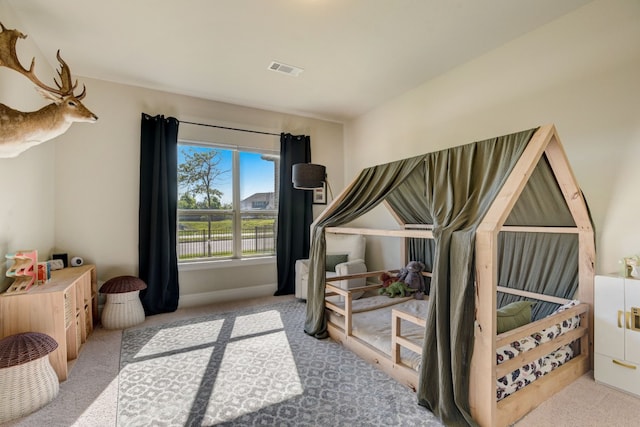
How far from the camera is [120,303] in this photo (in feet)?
10.5

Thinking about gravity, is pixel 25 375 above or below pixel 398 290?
below

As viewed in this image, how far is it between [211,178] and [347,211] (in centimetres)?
225

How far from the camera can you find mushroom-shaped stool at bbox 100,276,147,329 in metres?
3.18

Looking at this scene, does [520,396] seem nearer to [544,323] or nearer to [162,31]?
[544,323]

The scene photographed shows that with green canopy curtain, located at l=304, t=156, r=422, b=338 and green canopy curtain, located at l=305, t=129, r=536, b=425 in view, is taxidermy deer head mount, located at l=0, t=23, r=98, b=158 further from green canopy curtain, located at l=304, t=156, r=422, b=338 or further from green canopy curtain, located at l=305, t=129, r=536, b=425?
green canopy curtain, located at l=305, t=129, r=536, b=425

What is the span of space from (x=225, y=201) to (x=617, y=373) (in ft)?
14.0

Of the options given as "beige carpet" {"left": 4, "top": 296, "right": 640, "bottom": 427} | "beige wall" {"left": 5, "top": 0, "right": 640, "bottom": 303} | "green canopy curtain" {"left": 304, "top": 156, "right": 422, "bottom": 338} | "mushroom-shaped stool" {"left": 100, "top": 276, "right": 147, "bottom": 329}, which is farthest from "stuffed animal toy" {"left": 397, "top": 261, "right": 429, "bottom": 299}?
"mushroom-shaped stool" {"left": 100, "top": 276, "right": 147, "bottom": 329}

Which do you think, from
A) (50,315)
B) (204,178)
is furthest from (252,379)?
(204,178)

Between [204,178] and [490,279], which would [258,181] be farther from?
[490,279]

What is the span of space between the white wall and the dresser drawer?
2.22 feet

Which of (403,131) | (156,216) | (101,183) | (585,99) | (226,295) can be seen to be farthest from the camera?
(226,295)

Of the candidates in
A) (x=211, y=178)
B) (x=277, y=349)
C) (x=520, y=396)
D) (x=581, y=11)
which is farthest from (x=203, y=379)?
(x=581, y=11)

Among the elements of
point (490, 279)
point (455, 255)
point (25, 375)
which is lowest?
point (25, 375)

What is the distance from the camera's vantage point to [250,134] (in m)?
4.37
